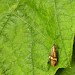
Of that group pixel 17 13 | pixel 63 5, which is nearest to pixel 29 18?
pixel 17 13

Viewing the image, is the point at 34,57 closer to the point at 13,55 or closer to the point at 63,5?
the point at 13,55

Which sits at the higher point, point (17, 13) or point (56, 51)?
point (17, 13)

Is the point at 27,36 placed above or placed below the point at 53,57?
above

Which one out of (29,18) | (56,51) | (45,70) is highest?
(29,18)

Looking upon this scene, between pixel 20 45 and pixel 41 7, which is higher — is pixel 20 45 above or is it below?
below

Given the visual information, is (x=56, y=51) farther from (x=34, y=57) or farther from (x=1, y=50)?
(x=1, y=50)

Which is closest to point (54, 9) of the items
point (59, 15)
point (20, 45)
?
point (59, 15)
